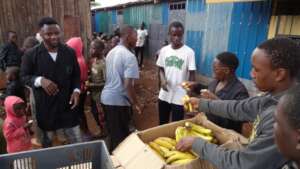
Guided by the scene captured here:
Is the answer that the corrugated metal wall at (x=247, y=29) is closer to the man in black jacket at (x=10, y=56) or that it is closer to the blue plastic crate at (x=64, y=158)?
the blue plastic crate at (x=64, y=158)

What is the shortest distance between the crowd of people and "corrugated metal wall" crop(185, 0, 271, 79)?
2.01 m

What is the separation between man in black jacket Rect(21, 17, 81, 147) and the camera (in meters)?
2.71

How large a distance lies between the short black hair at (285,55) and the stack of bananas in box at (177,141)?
0.74 metres

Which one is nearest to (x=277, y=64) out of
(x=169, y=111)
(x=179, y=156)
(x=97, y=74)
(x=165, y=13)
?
(x=179, y=156)

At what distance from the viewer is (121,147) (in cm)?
190

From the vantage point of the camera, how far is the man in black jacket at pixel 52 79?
271cm

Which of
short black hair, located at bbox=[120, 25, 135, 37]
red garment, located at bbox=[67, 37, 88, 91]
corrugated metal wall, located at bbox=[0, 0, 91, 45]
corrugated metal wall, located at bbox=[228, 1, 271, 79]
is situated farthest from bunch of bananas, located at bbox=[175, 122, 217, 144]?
corrugated metal wall, located at bbox=[0, 0, 91, 45]

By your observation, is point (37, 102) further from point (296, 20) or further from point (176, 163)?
point (296, 20)

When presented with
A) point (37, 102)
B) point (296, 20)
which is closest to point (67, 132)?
point (37, 102)

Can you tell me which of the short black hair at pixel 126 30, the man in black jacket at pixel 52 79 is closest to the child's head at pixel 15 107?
the man in black jacket at pixel 52 79

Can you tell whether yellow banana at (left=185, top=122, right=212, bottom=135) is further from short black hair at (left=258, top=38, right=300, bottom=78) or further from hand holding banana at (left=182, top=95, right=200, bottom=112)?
short black hair at (left=258, top=38, right=300, bottom=78)

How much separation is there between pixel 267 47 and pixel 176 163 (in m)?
0.88

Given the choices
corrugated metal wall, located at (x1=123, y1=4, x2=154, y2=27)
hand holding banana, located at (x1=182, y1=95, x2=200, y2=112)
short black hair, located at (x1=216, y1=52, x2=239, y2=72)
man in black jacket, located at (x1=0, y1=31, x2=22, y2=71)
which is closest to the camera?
hand holding banana, located at (x1=182, y1=95, x2=200, y2=112)

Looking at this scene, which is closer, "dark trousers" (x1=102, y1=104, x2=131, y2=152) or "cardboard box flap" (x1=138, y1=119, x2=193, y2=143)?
"cardboard box flap" (x1=138, y1=119, x2=193, y2=143)
